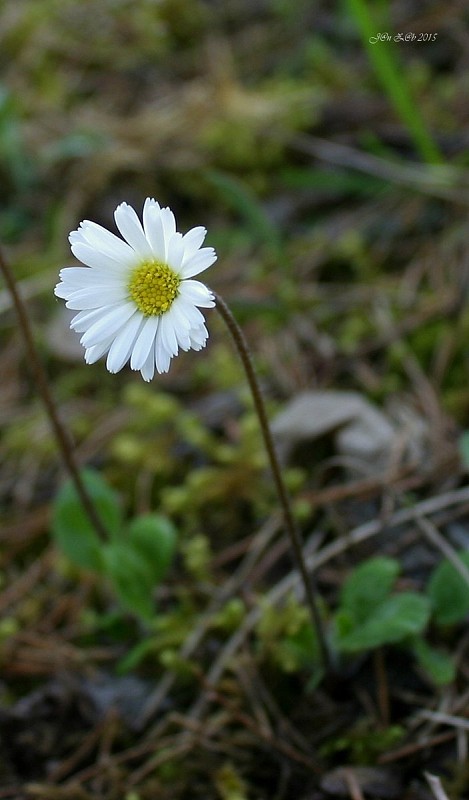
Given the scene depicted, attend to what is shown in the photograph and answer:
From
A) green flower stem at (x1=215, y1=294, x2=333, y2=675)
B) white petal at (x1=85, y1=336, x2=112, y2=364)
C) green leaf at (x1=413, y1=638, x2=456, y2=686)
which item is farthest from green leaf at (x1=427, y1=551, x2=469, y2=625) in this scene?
white petal at (x1=85, y1=336, x2=112, y2=364)

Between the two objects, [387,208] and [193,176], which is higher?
[193,176]

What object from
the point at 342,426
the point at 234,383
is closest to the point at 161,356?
the point at 342,426

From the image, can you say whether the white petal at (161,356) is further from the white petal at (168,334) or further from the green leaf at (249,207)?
the green leaf at (249,207)

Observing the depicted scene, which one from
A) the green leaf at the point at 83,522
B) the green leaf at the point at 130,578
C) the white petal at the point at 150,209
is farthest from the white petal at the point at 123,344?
the green leaf at the point at 83,522

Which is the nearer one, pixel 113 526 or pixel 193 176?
pixel 113 526

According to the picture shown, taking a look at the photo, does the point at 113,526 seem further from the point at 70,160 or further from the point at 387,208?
the point at 70,160

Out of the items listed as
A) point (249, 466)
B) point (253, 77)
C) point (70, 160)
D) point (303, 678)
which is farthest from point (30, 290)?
point (303, 678)

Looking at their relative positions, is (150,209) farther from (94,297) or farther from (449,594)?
(449,594)
